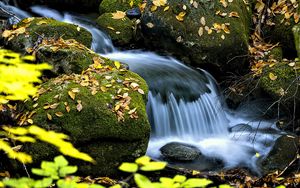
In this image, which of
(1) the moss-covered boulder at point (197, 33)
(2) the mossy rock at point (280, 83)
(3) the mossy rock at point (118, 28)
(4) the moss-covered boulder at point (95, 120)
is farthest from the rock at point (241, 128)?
(3) the mossy rock at point (118, 28)

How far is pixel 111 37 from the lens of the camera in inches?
363

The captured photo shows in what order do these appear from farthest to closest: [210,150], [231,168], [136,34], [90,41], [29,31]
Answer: [136,34] → [90,41] → [29,31] → [210,150] → [231,168]

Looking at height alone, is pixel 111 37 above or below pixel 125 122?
above

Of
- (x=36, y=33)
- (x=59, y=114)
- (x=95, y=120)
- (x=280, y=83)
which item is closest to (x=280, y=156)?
(x=280, y=83)

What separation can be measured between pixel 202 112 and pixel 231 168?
65.4 inches

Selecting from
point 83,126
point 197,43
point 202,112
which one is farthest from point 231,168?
point 197,43

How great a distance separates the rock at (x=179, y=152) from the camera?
5.98 meters

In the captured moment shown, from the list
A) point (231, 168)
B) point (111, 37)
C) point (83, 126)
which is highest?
point (111, 37)

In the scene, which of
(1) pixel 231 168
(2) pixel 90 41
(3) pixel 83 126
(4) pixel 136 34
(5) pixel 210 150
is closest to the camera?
(3) pixel 83 126

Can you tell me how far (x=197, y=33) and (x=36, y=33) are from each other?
11.2 ft

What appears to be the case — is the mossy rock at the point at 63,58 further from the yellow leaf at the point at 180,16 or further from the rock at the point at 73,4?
the rock at the point at 73,4

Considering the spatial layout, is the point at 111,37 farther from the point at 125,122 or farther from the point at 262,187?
the point at 262,187

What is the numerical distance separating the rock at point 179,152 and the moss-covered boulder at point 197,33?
2.65 metres

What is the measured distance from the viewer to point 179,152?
6066 mm
